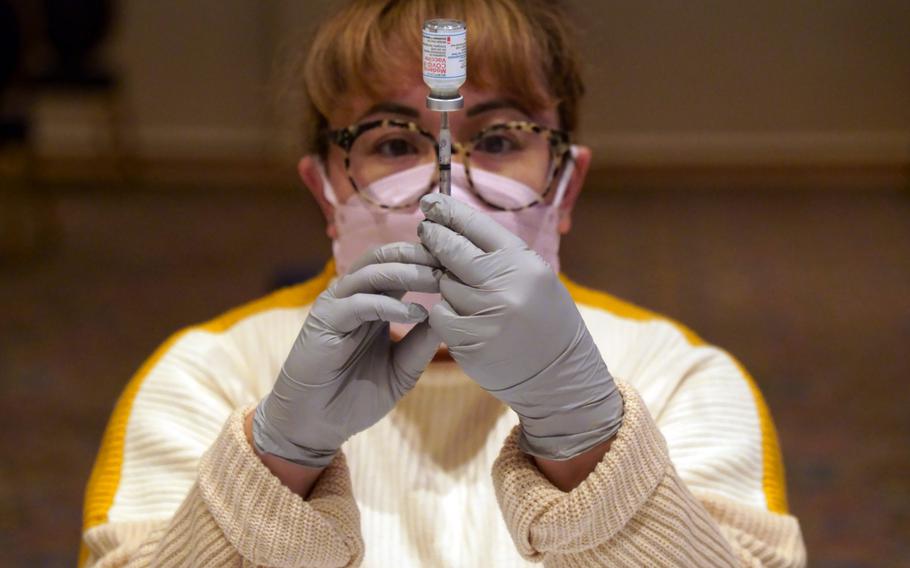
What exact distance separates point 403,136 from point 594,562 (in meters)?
0.51

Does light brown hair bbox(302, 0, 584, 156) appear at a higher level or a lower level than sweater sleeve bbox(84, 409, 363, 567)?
higher

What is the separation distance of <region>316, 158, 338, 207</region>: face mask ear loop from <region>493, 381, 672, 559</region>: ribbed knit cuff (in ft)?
1.34

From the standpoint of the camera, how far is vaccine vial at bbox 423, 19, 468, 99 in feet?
3.39

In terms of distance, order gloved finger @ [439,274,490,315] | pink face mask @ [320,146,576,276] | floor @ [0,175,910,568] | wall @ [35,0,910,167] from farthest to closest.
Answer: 1. wall @ [35,0,910,167]
2. floor @ [0,175,910,568]
3. pink face mask @ [320,146,576,276]
4. gloved finger @ [439,274,490,315]

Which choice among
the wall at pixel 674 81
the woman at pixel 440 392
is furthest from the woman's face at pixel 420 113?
the wall at pixel 674 81

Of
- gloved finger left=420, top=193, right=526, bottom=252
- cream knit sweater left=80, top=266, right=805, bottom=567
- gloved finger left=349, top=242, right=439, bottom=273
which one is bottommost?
cream knit sweater left=80, top=266, right=805, bottom=567

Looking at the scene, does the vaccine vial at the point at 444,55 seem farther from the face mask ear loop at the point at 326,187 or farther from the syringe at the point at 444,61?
the face mask ear loop at the point at 326,187

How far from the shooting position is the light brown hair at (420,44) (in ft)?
4.35

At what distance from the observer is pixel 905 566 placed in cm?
251

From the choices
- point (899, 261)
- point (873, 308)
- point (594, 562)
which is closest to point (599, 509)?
point (594, 562)

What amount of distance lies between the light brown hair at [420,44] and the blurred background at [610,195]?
1699 millimetres

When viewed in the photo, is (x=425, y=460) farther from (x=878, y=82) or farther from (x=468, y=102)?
(x=878, y=82)

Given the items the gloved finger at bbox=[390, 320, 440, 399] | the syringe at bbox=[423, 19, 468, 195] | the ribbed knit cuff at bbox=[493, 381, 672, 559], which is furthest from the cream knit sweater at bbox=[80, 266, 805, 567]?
the syringe at bbox=[423, 19, 468, 195]

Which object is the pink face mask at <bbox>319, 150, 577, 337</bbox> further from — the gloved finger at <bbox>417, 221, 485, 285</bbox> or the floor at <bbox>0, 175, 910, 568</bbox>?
the floor at <bbox>0, 175, 910, 568</bbox>
